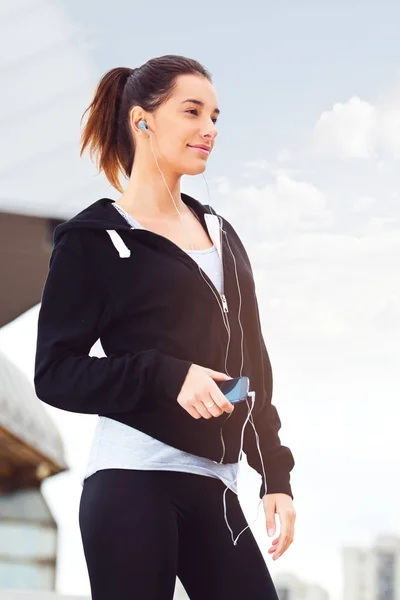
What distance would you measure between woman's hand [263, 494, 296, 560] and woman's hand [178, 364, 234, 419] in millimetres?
202

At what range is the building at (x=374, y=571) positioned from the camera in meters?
17.1

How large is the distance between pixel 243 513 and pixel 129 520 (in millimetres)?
156

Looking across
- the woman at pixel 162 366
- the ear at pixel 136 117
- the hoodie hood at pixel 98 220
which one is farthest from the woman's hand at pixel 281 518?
the ear at pixel 136 117

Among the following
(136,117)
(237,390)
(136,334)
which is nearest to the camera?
(237,390)

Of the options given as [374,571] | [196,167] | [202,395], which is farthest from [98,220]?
[374,571]

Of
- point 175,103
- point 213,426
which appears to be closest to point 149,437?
point 213,426

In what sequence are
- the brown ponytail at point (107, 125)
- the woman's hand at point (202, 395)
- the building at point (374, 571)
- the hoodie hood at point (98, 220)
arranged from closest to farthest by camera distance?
1. the woman's hand at point (202, 395)
2. the hoodie hood at point (98, 220)
3. the brown ponytail at point (107, 125)
4. the building at point (374, 571)

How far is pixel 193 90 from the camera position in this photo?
1.14m

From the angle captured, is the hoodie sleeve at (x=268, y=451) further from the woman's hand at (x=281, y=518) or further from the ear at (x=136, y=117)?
the ear at (x=136, y=117)

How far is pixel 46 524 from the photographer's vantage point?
36.6ft

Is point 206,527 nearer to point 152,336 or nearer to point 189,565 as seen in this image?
point 189,565

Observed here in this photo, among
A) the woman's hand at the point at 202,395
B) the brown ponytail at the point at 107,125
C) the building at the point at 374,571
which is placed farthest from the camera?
the building at the point at 374,571

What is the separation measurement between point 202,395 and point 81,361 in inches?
6.1

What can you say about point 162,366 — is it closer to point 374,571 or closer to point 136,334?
point 136,334
